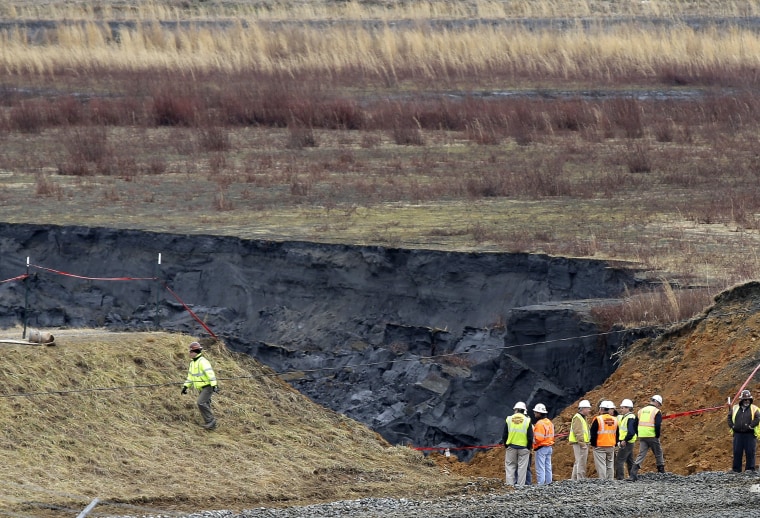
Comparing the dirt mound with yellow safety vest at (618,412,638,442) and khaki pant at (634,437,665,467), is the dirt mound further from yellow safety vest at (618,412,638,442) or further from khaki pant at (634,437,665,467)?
yellow safety vest at (618,412,638,442)

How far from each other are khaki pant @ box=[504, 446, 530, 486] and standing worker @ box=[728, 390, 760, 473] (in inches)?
86.5

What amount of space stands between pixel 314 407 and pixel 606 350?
390 centimetres

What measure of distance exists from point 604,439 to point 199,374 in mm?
4815

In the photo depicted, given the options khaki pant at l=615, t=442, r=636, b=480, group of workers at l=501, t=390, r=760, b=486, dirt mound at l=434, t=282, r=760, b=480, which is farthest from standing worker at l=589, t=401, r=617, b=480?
dirt mound at l=434, t=282, r=760, b=480

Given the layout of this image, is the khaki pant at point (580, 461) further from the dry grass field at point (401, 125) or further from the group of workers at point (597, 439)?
the dry grass field at point (401, 125)

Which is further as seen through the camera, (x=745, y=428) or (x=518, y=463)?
(x=518, y=463)

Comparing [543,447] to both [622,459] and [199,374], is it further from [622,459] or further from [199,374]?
[199,374]

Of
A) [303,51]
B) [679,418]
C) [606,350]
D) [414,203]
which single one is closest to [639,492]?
[679,418]

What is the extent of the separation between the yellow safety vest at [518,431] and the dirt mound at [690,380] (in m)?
1.60

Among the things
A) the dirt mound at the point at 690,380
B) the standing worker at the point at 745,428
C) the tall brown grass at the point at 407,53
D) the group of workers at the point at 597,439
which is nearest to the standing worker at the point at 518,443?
the group of workers at the point at 597,439

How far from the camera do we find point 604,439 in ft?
50.4

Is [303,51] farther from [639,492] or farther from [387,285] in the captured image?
[639,492]

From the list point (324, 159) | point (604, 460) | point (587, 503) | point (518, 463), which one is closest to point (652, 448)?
point (604, 460)

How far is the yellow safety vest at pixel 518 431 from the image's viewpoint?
50.0ft
